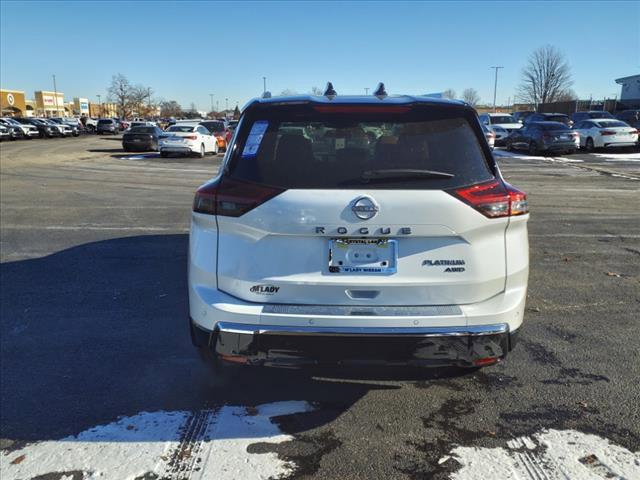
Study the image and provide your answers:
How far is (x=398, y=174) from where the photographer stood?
2900mm

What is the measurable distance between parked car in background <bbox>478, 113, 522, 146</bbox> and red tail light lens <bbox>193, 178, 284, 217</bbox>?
30.5 meters

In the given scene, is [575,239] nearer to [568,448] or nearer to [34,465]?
[568,448]

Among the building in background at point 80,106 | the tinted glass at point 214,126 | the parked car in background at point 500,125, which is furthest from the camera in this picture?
the building in background at point 80,106

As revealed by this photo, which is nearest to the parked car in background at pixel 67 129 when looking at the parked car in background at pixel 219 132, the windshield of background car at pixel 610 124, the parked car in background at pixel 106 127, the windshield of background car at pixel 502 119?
the parked car in background at pixel 106 127

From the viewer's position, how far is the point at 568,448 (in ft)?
9.60

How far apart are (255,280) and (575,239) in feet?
21.7

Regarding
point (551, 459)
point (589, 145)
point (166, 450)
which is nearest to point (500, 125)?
point (589, 145)

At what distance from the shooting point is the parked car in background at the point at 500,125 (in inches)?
1282

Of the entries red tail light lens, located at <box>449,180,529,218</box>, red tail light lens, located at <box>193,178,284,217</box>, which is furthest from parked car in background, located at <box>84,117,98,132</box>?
red tail light lens, located at <box>449,180,529,218</box>

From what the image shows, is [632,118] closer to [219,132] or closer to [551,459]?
[219,132]

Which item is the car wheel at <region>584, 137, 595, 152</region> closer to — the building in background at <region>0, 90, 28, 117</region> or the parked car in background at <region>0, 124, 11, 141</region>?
the parked car in background at <region>0, 124, 11, 141</region>

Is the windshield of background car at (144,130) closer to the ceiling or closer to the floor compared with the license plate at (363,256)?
closer to the ceiling

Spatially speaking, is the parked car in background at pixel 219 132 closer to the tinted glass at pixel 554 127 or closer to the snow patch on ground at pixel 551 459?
the tinted glass at pixel 554 127

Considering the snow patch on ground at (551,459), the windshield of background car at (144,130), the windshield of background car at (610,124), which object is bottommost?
the snow patch on ground at (551,459)
